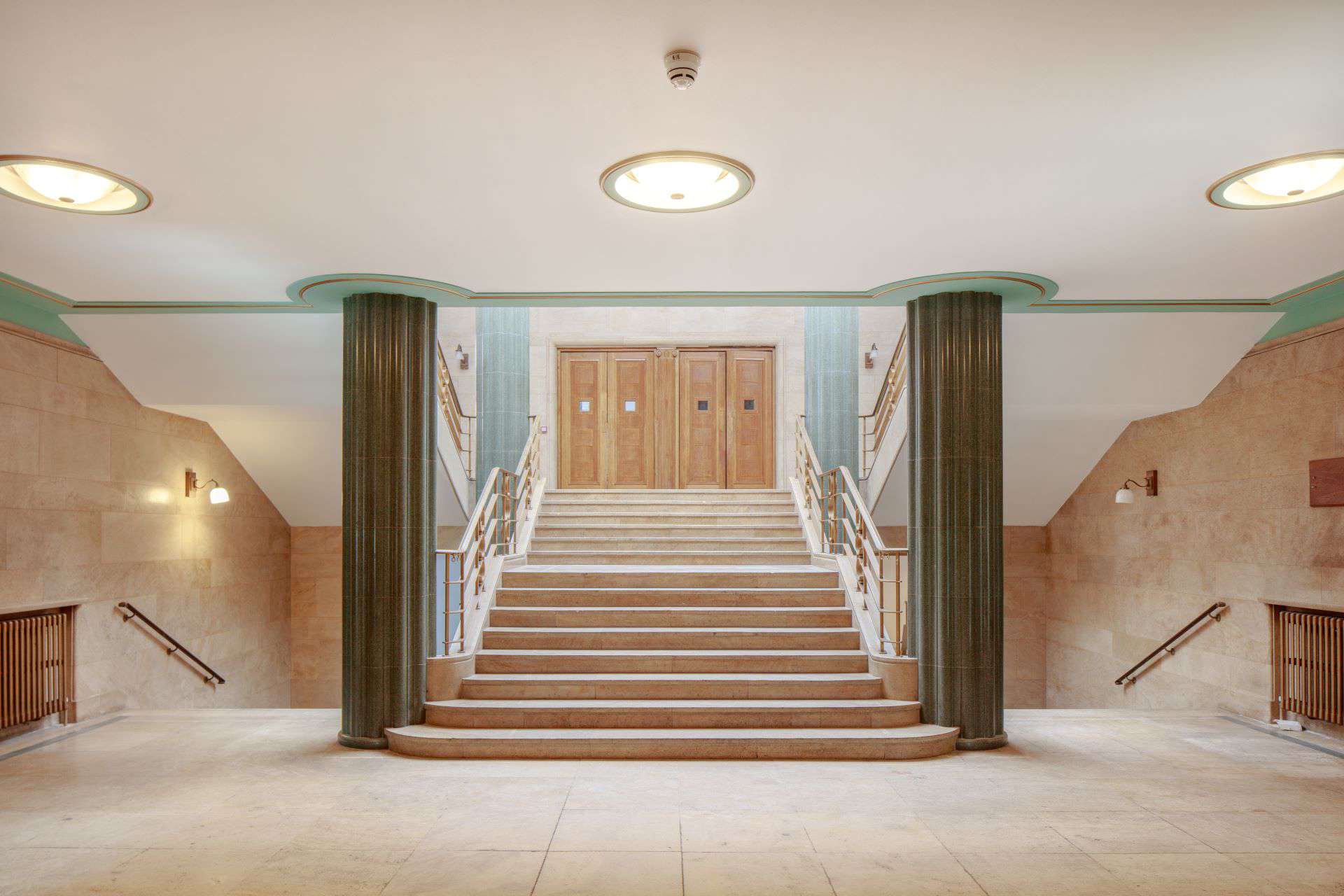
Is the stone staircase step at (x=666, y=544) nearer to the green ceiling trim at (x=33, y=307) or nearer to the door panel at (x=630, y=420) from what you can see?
the door panel at (x=630, y=420)

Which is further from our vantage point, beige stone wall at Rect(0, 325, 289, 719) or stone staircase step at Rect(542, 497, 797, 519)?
stone staircase step at Rect(542, 497, 797, 519)

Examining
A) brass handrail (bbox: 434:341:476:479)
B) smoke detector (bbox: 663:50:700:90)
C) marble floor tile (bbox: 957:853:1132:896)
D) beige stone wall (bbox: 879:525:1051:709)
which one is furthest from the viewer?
beige stone wall (bbox: 879:525:1051:709)

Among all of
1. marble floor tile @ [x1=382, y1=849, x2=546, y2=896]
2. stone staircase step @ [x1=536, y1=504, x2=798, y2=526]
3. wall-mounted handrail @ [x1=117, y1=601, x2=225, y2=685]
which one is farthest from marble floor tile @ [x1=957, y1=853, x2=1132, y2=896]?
wall-mounted handrail @ [x1=117, y1=601, x2=225, y2=685]

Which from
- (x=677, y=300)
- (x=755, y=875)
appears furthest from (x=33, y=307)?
(x=755, y=875)

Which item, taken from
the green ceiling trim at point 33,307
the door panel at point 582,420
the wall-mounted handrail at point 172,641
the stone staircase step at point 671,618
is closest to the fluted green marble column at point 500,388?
the door panel at point 582,420

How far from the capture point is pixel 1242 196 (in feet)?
14.7

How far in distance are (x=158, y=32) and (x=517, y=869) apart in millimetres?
3607

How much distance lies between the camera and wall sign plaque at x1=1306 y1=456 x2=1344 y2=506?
20.5 feet

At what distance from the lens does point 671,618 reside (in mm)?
7352

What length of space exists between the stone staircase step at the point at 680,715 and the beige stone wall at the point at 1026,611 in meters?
4.82

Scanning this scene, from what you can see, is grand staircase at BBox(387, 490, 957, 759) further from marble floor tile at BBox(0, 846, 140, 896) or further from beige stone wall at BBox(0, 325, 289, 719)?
beige stone wall at BBox(0, 325, 289, 719)

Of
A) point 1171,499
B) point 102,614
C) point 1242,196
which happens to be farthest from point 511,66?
point 1171,499

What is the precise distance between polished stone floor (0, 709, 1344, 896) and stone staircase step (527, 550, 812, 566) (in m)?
Result: 2.98

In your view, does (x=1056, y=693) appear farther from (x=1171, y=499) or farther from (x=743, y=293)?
(x=743, y=293)
